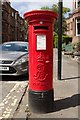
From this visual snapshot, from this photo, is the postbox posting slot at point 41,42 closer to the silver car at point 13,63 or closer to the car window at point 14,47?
the silver car at point 13,63

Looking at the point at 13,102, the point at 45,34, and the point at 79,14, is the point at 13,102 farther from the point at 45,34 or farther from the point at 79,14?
the point at 79,14

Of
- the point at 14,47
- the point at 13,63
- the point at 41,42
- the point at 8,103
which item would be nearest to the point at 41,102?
the point at 8,103

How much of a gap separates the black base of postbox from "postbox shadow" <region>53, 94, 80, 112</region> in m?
0.20

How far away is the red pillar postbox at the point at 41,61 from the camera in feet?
16.8

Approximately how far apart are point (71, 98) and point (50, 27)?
1.91m

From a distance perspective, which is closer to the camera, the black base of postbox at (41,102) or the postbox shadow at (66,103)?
the black base of postbox at (41,102)

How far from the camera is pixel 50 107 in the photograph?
5.20m

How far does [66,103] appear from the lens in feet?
18.9

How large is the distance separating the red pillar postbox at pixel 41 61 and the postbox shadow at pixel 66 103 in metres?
0.29

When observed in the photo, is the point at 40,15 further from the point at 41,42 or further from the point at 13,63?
the point at 13,63

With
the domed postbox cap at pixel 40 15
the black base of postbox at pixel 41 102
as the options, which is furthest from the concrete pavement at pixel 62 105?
the domed postbox cap at pixel 40 15

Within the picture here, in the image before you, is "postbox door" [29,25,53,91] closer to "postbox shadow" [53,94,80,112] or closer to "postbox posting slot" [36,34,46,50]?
"postbox posting slot" [36,34,46,50]

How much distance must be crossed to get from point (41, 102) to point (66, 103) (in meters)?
0.85

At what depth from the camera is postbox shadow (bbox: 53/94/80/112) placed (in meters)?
5.45
